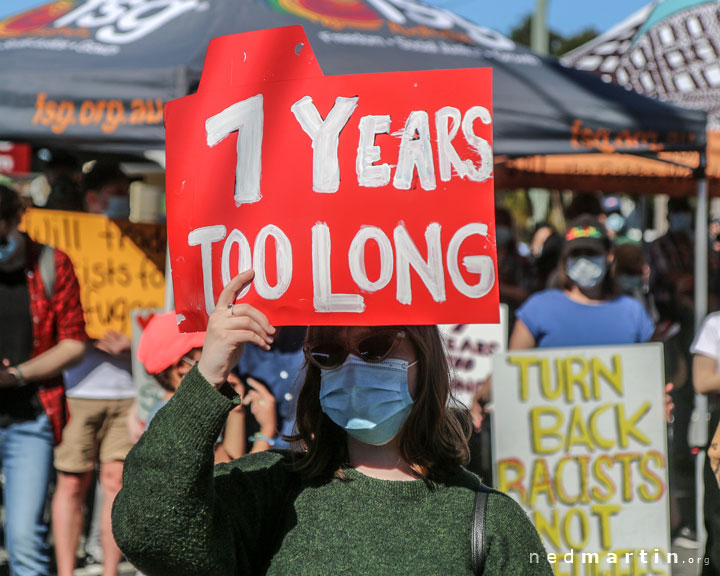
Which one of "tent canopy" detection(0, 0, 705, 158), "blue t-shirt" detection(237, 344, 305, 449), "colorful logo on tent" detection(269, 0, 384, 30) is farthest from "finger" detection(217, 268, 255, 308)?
"colorful logo on tent" detection(269, 0, 384, 30)

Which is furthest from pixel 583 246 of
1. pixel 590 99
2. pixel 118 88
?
pixel 118 88

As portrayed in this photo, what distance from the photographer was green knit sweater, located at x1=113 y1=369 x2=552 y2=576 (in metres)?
1.67

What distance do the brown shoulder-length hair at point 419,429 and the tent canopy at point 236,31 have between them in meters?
2.50

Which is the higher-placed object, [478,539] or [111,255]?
[111,255]

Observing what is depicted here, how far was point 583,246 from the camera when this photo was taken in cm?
487

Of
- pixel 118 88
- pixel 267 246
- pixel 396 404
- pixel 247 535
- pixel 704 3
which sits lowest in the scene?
pixel 247 535

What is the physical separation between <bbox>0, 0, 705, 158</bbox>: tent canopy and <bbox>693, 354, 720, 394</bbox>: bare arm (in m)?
1.39

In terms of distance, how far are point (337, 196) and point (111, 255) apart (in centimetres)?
335

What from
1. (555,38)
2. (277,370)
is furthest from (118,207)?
(555,38)

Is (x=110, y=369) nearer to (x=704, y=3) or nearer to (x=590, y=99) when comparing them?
(x=590, y=99)

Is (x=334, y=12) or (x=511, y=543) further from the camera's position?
(x=334, y=12)

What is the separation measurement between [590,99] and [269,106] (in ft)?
11.5

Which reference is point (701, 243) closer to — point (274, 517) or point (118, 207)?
point (118, 207)

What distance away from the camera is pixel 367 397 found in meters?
1.89
